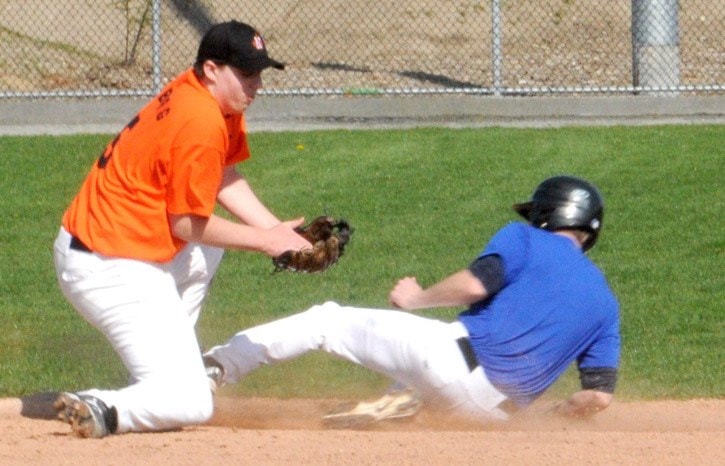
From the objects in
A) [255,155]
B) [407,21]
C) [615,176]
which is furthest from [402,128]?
[407,21]

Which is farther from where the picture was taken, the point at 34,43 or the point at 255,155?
the point at 34,43

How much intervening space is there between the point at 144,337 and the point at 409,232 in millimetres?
4504

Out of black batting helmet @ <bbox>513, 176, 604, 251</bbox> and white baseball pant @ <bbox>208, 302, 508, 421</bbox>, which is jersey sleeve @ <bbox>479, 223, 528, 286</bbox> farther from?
white baseball pant @ <bbox>208, 302, 508, 421</bbox>

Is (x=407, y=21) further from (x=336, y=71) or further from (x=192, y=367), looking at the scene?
(x=192, y=367)

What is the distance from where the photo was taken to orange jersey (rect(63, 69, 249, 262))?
15.4 feet

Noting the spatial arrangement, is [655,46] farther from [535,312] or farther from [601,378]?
[535,312]

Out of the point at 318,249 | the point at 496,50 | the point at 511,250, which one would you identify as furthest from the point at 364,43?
the point at 511,250

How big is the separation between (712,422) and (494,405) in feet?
4.02

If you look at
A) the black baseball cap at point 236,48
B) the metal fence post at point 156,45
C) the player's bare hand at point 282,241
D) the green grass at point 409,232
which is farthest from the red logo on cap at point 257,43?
the metal fence post at point 156,45

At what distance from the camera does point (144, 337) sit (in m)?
4.83

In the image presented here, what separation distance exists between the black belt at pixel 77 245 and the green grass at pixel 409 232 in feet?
4.63

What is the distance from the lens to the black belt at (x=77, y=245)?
4883mm

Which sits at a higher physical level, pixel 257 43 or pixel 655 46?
pixel 257 43

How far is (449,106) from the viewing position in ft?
41.9
